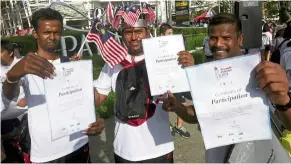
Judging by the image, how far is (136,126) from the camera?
2.48m

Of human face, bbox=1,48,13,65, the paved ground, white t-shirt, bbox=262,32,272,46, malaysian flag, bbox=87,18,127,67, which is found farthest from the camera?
white t-shirt, bbox=262,32,272,46

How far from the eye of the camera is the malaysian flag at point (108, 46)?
8.54 ft

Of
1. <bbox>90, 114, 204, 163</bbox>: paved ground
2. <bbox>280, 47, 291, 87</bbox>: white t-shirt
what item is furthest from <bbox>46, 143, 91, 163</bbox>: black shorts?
<bbox>90, 114, 204, 163</bbox>: paved ground

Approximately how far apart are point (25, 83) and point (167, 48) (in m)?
1.06

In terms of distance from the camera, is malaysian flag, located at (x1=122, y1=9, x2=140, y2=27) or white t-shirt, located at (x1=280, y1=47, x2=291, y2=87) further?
white t-shirt, located at (x1=280, y1=47, x2=291, y2=87)

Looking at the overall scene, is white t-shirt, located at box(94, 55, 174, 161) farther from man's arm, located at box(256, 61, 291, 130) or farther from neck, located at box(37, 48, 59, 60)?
man's arm, located at box(256, 61, 291, 130)

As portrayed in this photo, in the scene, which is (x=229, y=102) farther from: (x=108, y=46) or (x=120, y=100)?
(x=108, y=46)

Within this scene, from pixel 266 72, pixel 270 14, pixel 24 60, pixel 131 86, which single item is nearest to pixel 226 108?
pixel 266 72

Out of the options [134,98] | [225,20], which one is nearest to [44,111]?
[134,98]

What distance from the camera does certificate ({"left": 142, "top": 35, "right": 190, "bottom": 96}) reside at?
7.28 feet

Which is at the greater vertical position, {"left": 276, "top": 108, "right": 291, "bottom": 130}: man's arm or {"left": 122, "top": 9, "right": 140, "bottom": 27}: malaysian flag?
{"left": 122, "top": 9, "right": 140, "bottom": 27}: malaysian flag

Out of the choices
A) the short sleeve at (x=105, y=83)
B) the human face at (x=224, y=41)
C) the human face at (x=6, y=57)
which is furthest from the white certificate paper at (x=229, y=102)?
the human face at (x=6, y=57)

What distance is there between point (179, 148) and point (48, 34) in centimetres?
327

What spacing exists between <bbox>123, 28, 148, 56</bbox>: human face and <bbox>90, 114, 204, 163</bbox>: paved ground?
252cm
